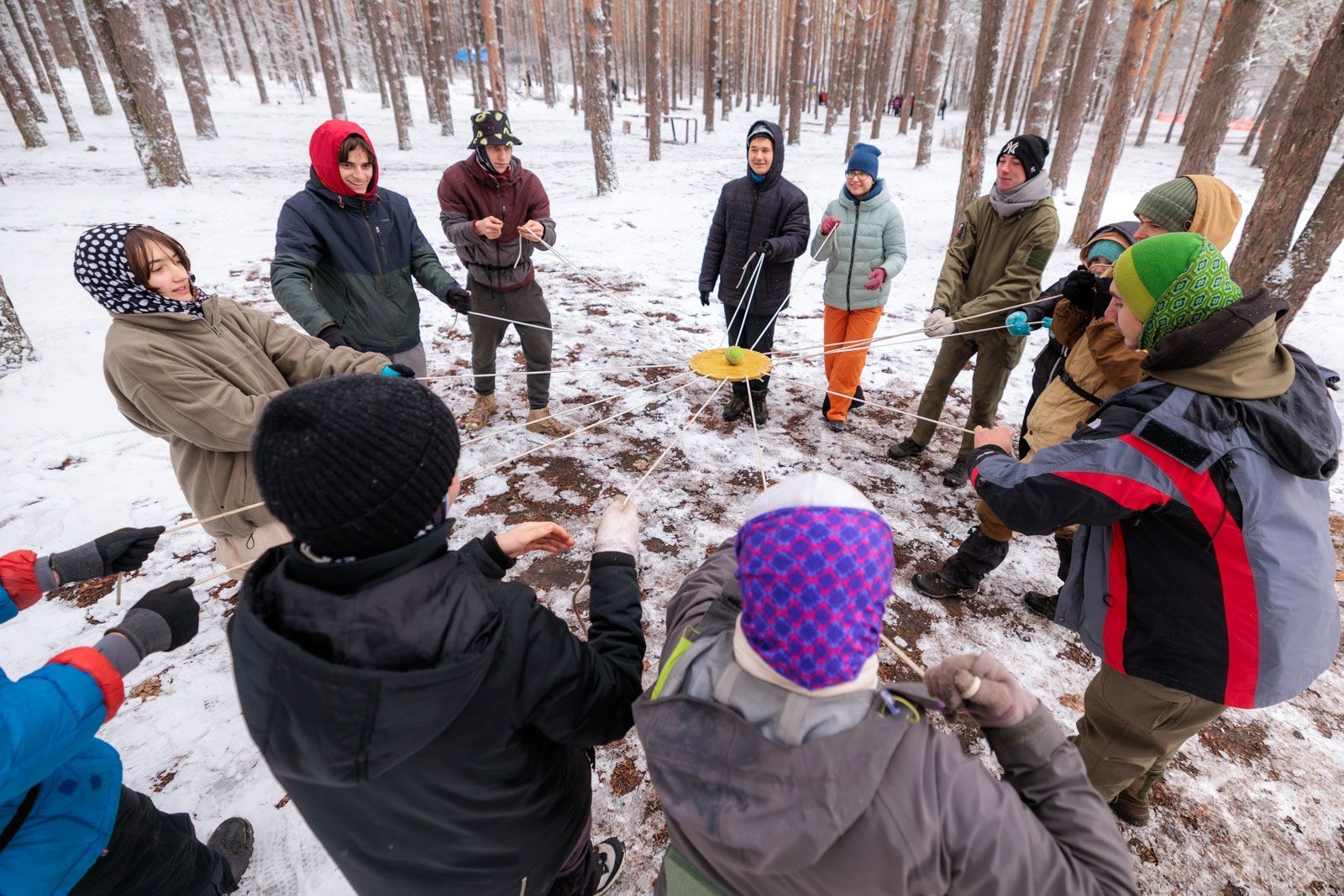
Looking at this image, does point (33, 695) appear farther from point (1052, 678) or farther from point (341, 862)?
point (1052, 678)

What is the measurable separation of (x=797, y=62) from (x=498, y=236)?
56.2ft

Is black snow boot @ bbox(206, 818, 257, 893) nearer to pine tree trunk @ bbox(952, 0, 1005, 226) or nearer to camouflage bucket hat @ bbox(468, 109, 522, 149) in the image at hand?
camouflage bucket hat @ bbox(468, 109, 522, 149)

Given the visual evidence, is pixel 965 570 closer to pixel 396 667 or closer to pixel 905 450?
pixel 905 450

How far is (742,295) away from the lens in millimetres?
4266

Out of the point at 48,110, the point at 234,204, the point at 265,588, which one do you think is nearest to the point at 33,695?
the point at 265,588

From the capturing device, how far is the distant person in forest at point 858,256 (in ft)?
13.2

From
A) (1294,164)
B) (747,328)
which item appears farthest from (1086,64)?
(747,328)

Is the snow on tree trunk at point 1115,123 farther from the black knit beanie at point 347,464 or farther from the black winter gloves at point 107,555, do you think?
the black winter gloves at point 107,555

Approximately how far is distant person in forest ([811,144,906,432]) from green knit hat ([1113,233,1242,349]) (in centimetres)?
229

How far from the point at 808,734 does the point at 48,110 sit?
2967cm

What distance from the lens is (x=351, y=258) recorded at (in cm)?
304

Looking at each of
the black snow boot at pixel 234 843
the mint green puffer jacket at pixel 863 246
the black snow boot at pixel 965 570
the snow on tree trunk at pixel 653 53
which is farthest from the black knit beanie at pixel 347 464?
the snow on tree trunk at pixel 653 53

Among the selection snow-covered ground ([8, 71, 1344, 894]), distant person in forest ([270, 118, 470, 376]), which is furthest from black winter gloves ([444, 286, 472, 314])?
snow-covered ground ([8, 71, 1344, 894])

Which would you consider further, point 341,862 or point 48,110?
point 48,110
